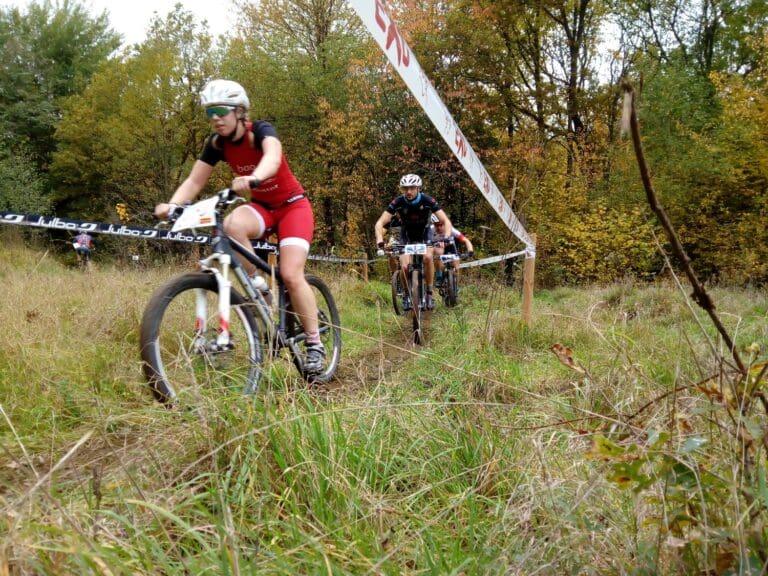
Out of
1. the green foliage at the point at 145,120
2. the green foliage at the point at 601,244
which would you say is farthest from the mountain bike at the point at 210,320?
the green foliage at the point at 145,120

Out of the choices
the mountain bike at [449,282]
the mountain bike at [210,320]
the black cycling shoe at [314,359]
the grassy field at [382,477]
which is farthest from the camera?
the mountain bike at [449,282]

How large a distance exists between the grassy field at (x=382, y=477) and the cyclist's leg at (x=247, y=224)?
0.90 metres

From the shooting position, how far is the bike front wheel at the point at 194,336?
2.31 meters

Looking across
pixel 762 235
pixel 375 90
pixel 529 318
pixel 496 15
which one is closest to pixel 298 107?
pixel 375 90

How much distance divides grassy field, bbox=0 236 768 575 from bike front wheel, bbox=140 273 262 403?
16 cm

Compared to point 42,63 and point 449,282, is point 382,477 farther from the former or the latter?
point 42,63

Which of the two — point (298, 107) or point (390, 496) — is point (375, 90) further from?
point (390, 496)

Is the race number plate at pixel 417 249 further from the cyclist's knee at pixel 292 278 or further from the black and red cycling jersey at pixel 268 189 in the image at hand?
the cyclist's knee at pixel 292 278

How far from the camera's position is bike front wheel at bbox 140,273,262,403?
2307mm

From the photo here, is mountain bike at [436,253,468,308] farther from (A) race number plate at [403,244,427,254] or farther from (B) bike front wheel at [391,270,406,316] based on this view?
(A) race number plate at [403,244,427,254]

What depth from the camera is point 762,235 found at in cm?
1767

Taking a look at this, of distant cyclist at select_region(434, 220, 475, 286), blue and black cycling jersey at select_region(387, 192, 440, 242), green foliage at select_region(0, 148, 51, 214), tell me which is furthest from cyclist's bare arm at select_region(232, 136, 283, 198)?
green foliage at select_region(0, 148, 51, 214)

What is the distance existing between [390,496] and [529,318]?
3.67 metres

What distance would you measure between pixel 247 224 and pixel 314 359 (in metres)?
0.91
